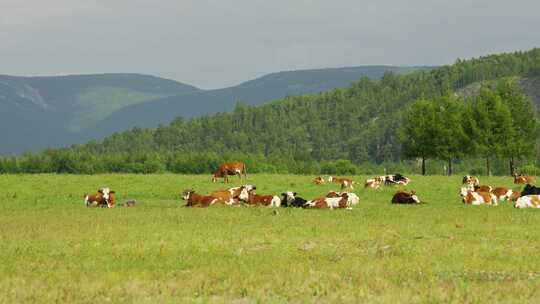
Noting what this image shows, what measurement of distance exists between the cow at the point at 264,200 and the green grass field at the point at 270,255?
201cm

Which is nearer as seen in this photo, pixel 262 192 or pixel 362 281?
pixel 362 281

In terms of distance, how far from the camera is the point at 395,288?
13.0 m

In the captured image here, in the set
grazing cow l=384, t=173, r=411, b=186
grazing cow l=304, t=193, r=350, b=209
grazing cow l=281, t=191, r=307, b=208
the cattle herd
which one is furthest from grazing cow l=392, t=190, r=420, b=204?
grazing cow l=384, t=173, r=411, b=186

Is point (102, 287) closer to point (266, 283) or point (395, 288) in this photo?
point (266, 283)

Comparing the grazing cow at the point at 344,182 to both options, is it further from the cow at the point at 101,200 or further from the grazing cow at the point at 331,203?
the cow at the point at 101,200

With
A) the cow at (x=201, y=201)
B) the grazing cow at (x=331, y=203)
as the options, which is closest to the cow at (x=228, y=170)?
the cow at (x=201, y=201)

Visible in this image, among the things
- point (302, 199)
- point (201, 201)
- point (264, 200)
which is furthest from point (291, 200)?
point (201, 201)

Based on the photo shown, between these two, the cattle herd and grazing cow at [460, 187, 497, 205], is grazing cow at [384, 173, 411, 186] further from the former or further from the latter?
grazing cow at [460, 187, 497, 205]

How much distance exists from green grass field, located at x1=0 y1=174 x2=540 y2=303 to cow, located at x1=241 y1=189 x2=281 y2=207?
79.1 inches

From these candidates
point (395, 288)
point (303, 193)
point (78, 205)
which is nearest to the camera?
point (395, 288)

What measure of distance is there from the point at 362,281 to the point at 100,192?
74.6ft

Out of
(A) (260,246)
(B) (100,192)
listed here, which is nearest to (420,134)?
(B) (100,192)

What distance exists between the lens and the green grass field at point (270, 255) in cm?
1280

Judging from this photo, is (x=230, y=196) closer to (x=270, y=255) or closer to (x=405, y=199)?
(x=405, y=199)
